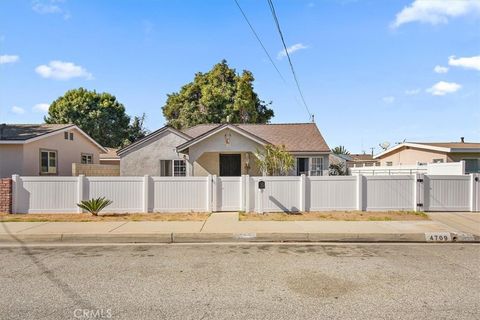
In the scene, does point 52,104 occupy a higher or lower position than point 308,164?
higher

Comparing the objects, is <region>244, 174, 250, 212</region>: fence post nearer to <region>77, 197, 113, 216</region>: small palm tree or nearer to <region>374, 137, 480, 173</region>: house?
<region>77, 197, 113, 216</region>: small palm tree

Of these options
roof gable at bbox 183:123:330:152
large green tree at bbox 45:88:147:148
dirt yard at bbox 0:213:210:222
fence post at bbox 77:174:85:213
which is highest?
large green tree at bbox 45:88:147:148

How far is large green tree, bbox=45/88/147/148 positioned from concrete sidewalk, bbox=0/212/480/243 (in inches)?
1413

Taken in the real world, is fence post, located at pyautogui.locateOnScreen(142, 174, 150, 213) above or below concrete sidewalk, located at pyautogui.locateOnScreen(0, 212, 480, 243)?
above

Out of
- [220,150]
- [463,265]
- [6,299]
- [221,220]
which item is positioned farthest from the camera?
[220,150]

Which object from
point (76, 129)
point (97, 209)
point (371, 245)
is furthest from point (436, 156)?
point (76, 129)

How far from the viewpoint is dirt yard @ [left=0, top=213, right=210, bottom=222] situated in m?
11.1

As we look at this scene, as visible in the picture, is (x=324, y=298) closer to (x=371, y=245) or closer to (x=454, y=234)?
(x=371, y=245)

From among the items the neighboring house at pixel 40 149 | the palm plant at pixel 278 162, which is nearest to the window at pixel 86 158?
the neighboring house at pixel 40 149

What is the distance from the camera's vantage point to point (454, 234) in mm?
9008

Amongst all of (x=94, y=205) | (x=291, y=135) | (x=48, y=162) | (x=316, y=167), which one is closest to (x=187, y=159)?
(x=291, y=135)

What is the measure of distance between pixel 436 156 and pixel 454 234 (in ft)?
60.1

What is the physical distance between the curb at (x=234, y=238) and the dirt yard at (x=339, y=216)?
2148 mm

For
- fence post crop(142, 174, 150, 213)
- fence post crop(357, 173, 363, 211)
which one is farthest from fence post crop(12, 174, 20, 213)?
fence post crop(357, 173, 363, 211)
